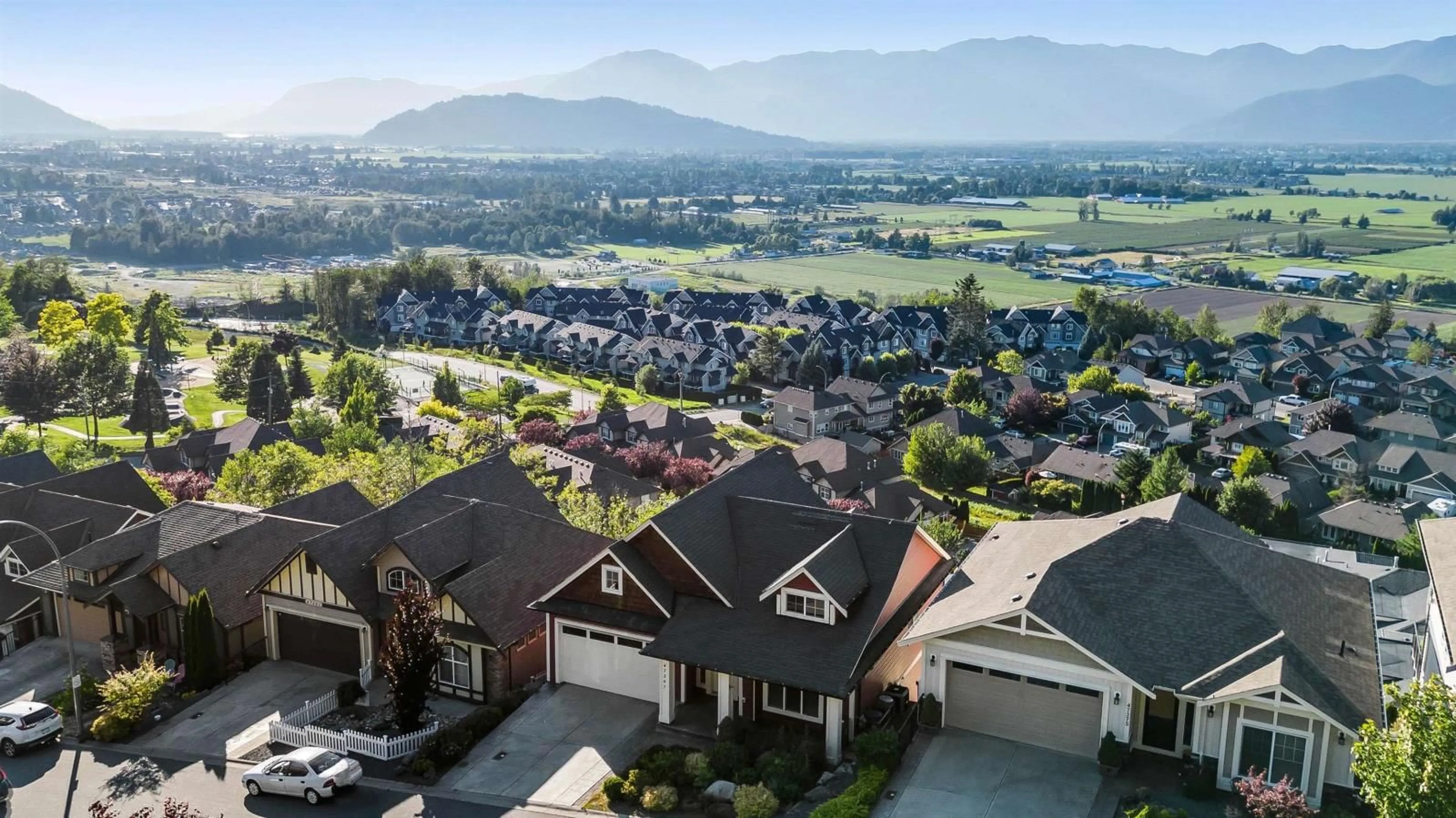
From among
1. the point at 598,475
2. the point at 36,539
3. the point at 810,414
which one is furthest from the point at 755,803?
the point at 810,414

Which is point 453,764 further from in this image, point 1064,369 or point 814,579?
point 1064,369

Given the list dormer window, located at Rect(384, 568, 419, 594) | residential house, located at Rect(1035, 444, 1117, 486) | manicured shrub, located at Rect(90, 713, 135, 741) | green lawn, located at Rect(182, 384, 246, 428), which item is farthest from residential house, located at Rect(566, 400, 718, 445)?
manicured shrub, located at Rect(90, 713, 135, 741)

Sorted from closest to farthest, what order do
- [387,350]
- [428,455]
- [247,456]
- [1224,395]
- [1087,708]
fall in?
[1087,708] → [247,456] → [428,455] → [1224,395] → [387,350]

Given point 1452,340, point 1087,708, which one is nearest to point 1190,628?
point 1087,708

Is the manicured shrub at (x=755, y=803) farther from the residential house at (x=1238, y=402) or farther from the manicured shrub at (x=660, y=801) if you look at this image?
the residential house at (x=1238, y=402)

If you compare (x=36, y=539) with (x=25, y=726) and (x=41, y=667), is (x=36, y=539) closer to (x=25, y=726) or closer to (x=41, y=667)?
(x=41, y=667)

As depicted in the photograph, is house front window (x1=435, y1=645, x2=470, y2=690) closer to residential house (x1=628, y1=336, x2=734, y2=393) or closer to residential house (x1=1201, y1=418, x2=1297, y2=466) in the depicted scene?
residential house (x1=1201, y1=418, x2=1297, y2=466)

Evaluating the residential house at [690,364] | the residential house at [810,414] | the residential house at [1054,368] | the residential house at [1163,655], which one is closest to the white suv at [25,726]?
the residential house at [1163,655]
